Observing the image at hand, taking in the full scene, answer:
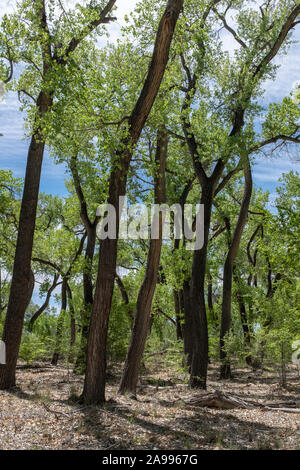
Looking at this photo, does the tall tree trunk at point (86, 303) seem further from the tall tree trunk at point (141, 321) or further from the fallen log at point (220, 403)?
the fallen log at point (220, 403)

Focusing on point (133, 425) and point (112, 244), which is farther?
point (112, 244)

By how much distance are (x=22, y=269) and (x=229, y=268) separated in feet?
23.1

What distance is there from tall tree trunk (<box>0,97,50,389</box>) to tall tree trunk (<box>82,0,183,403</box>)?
2.71 meters

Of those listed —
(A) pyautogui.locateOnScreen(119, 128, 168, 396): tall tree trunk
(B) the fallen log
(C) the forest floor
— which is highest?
(A) pyautogui.locateOnScreen(119, 128, 168, 396): tall tree trunk

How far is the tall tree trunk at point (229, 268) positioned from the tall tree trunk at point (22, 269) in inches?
246

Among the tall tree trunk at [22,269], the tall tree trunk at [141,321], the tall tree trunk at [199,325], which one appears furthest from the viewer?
the tall tree trunk at [199,325]

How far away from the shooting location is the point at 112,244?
311 inches

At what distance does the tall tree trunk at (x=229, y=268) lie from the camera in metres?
13.4

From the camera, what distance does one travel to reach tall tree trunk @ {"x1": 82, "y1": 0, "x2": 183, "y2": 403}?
7.63 m

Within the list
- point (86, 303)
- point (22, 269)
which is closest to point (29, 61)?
point (22, 269)

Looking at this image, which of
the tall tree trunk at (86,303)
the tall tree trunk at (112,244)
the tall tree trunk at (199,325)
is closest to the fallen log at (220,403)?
the tall tree trunk at (112,244)

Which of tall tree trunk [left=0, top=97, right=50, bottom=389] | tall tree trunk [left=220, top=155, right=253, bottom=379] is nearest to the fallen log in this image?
tall tree trunk [left=0, top=97, right=50, bottom=389]

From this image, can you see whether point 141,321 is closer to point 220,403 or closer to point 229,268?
point 220,403

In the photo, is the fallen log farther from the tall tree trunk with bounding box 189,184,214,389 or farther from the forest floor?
the tall tree trunk with bounding box 189,184,214,389
